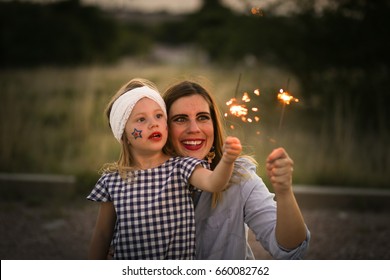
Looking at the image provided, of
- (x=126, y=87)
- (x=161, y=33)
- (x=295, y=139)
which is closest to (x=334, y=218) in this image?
(x=295, y=139)

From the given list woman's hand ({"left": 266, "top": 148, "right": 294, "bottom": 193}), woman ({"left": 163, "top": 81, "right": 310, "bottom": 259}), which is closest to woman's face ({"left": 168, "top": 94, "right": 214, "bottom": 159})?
woman ({"left": 163, "top": 81, "right": 310, "bottom": 259})

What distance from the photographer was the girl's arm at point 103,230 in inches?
99.9

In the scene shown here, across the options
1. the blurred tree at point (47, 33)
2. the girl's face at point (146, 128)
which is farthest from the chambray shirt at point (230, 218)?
the blurred tree at point (47, 33)

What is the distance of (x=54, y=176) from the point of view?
6062 millimetres

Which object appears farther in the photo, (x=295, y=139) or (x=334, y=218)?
(x=295, y=139)

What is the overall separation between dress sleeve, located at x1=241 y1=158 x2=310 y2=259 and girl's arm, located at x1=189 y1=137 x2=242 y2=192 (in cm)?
33

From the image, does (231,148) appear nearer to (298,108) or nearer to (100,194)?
(100,194)

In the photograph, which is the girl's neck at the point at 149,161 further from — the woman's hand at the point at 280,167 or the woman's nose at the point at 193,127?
the woman's hand at the point at 280,167

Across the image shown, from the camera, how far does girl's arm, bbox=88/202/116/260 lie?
2.54 meters

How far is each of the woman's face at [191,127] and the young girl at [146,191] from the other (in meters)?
0.09

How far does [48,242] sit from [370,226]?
2.82 meters

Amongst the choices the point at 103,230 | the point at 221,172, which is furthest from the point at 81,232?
the point at 221,172

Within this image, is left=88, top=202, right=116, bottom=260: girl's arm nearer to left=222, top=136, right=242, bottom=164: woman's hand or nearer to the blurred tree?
left=222, top=136, right=242, bottom=164: woman's hand
